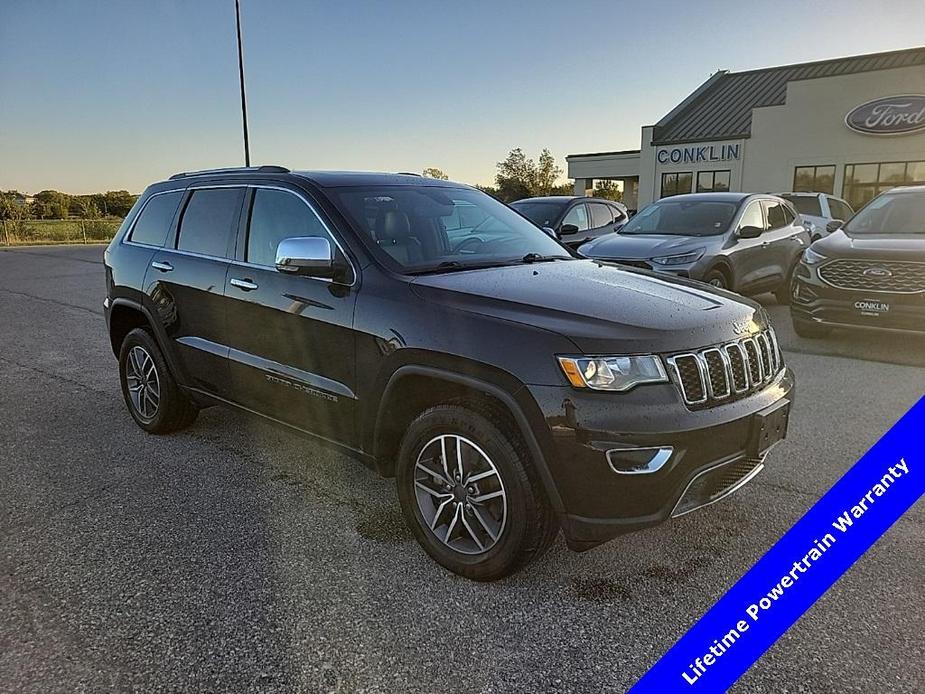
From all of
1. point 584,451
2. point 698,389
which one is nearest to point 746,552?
point 698,389

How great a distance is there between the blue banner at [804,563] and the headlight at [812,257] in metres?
7.35

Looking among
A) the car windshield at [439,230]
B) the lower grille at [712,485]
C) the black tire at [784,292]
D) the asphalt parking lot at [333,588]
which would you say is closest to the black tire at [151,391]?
the asphalt parking lot at [333,588]

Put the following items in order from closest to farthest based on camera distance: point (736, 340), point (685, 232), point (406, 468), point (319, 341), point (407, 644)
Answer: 1. point (407, 644)
2. point (736, 340)
3. point (406, 468)
4. point (319, 341)
5. point (685, 232)

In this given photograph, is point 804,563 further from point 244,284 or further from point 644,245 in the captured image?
point 644,245

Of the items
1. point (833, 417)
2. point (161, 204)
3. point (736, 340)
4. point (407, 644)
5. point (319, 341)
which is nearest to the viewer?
point (407, 644)

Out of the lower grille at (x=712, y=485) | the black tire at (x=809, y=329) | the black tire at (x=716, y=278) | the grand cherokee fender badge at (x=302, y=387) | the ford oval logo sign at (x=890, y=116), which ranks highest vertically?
the ford oval logo sign at (x=890, y=116)

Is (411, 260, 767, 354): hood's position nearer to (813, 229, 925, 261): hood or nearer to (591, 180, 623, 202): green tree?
(813, 229, 925, 261): hood

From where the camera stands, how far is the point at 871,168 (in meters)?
26.1

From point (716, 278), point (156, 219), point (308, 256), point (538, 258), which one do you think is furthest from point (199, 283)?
point (716, 278)

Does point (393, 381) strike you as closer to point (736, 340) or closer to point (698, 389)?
point (698, 389)

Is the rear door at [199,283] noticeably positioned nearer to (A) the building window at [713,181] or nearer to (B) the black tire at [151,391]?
(B) the black tire at [151,391]

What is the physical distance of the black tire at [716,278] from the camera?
878 cm

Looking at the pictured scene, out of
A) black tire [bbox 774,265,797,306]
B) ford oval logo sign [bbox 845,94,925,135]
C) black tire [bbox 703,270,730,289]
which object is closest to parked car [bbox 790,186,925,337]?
black tire [bbox 703,270,730,289]

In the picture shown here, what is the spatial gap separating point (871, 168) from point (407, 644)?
96.0ft
